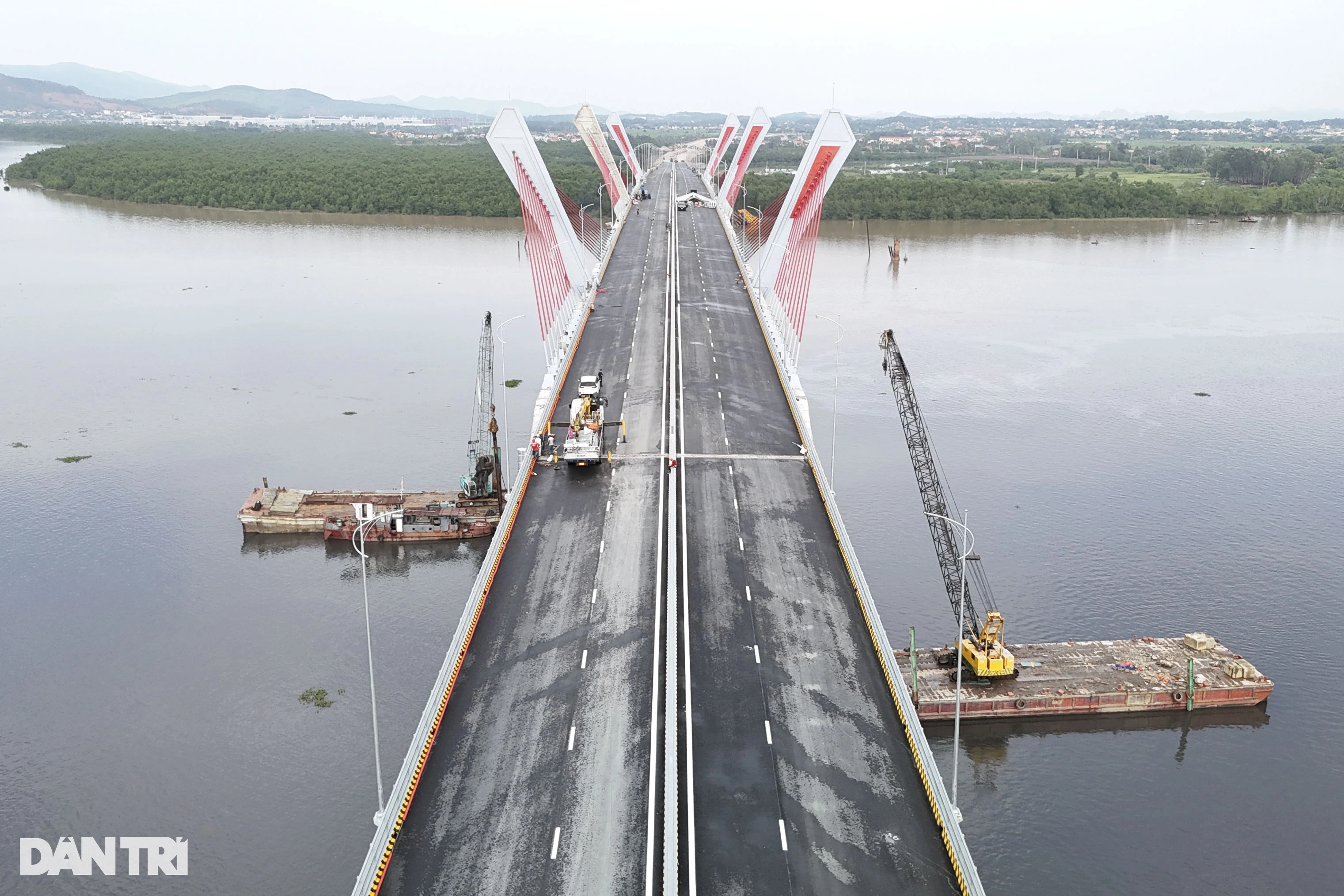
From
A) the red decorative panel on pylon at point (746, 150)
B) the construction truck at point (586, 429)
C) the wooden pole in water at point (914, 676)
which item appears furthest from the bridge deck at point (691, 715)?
the red decorative panel on pylon at point (746, 150)

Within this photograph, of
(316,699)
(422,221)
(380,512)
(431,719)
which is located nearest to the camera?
(431,719)

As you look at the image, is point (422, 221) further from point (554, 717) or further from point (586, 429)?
point (554, 717)

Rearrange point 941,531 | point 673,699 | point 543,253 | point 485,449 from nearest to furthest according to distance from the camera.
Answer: point 673,699
point 941,531
point 485,449
point 543,253

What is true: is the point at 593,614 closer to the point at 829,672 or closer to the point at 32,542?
the point at 829,672

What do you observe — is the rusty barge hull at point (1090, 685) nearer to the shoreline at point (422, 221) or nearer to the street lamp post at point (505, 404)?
the street lamp post at point (505, 404)

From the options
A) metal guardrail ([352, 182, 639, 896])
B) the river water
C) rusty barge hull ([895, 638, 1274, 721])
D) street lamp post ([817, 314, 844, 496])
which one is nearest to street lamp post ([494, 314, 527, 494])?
the river water

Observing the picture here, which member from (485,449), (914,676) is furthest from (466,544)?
(914,676)

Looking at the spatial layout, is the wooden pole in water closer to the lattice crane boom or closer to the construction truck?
the lattice crane boom
